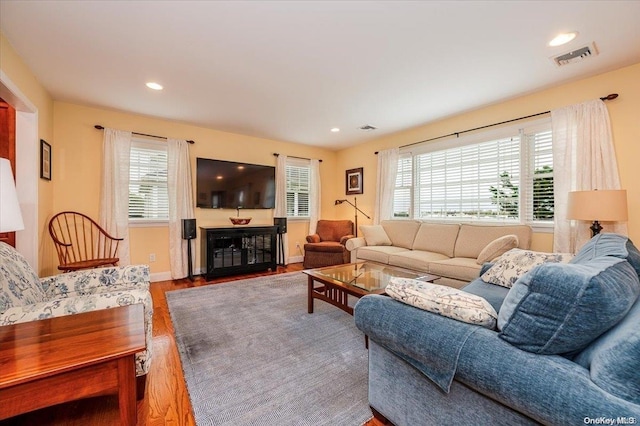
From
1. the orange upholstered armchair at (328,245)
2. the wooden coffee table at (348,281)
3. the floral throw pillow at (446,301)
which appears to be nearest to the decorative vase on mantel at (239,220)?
the orange upholstered armchair at (328,245)

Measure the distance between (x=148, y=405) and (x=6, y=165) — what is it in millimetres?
1375

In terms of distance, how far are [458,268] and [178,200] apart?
392cm

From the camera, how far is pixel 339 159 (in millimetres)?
6039

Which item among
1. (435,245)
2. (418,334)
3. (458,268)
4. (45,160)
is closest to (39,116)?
(45,160)

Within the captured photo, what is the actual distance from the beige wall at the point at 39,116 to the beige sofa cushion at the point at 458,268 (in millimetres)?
4245

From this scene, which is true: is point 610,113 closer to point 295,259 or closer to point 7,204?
point 7,204

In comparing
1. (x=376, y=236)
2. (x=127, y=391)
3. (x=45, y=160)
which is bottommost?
(x=127, y=391)


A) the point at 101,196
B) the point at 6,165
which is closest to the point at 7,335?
the point at 6,165

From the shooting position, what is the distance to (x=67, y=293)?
193 cm

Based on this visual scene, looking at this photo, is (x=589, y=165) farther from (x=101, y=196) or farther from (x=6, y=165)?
(x=101, y=196)

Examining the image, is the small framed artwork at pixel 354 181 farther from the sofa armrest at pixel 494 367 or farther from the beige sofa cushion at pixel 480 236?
the sofa armrest at pixel 494 367

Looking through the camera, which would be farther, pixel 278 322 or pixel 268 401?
pixel 278 322

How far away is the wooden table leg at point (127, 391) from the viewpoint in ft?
3.32

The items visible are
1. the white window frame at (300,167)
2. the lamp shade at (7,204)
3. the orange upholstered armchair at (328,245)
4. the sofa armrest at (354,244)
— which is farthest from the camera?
the white window frame at (300,167)
